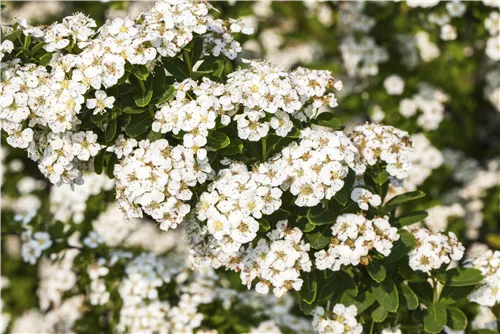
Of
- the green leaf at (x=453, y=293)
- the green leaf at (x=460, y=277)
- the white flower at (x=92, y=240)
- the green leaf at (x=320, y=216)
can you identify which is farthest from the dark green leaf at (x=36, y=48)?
the green leaf at (x=453, y=293)

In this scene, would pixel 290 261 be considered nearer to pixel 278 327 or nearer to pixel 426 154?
pixel 278 327

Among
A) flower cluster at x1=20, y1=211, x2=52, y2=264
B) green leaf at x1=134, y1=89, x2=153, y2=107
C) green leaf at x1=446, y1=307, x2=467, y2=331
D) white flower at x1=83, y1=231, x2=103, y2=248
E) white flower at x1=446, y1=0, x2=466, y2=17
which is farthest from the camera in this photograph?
white flower at x1=446, y1=0, x2=466, y2=17

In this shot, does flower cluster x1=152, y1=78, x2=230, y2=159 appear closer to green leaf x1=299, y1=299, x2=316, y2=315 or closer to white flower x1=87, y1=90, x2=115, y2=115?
white flower x1=87, y1=90, x2=115, y2=115

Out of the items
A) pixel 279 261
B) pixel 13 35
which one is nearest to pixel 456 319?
pixel 279 261

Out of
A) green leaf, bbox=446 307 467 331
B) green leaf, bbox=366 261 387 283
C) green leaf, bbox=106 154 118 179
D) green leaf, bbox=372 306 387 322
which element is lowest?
green leaf, bbox=446 307 467 331

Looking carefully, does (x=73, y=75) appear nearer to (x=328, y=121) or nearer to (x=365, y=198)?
(x=328, y=121)

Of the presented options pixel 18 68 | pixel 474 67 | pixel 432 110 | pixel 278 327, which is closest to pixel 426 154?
pixel 432 110

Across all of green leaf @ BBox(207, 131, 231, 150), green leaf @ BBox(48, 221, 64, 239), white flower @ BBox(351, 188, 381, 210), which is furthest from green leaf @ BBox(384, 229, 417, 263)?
green leaf @ BBox(48, 221, 64, 239)
